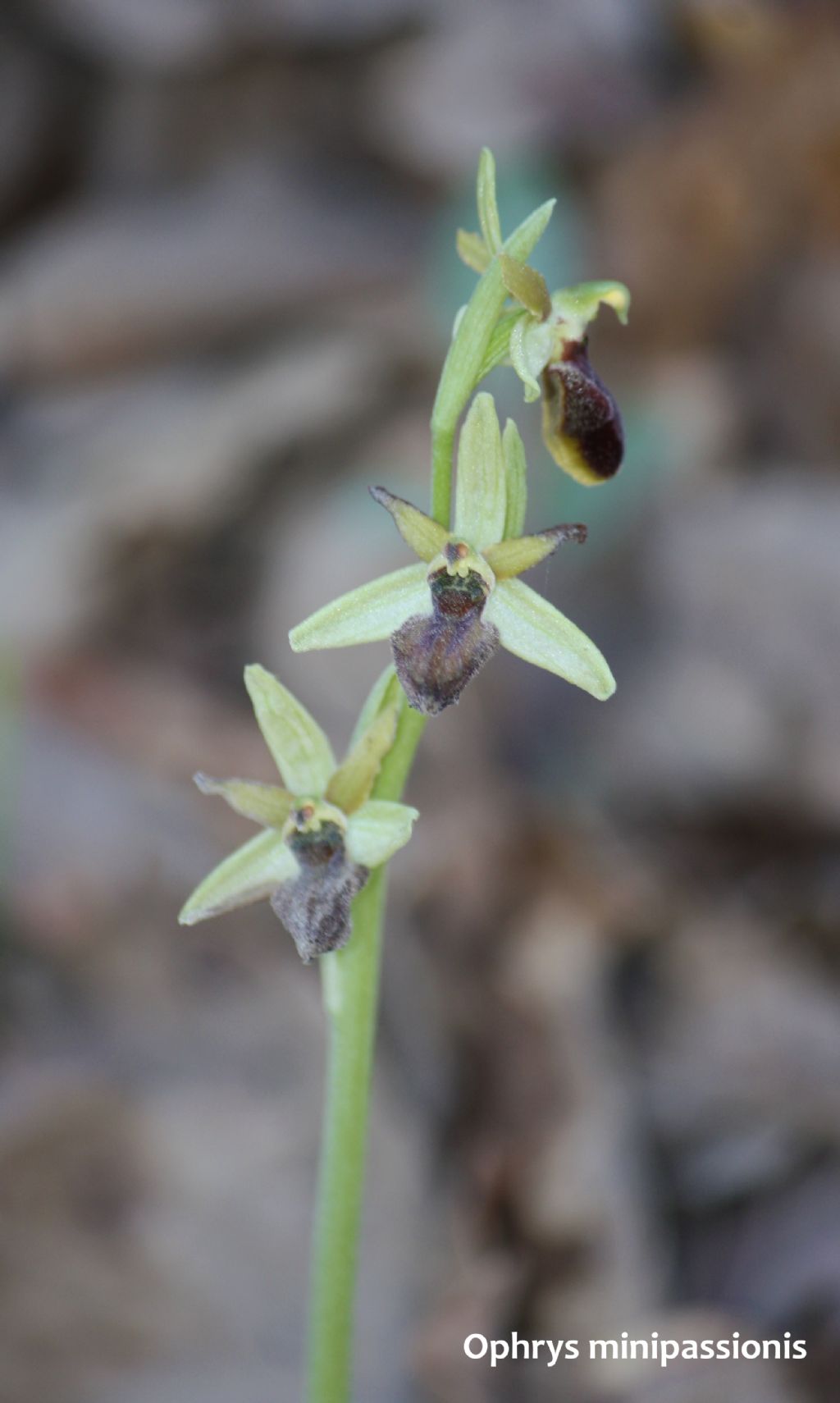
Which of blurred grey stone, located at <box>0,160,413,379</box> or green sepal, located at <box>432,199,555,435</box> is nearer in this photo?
green sepal, located at <box>432,199,555,435</box>

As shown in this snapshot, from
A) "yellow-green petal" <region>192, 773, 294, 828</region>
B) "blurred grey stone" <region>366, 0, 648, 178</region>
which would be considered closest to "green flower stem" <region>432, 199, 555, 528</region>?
"yellow-green petal" <region>192, 773, 294, 828</region>

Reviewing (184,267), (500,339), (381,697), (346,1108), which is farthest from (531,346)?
(184,267)

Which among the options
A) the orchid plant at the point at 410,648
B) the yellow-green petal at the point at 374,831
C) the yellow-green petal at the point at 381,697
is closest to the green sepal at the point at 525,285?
the orchid plant at the point at 410,648

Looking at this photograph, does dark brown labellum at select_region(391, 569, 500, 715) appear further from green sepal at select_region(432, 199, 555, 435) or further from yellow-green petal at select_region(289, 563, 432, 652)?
green sepal at select_region(432, 199, 555, 435)

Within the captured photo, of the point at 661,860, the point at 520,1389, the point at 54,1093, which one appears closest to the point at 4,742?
the point at 54,1093

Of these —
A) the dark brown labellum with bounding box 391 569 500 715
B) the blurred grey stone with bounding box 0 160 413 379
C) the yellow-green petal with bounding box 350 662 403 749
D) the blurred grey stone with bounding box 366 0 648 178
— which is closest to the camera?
the dark brown labellum with bounding box 391 569 500 715

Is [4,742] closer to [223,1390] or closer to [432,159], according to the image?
[223,1390]

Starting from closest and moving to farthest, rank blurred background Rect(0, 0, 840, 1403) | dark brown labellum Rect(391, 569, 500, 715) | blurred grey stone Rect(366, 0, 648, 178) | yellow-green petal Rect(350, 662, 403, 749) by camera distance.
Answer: dark brown labellum Rect(391, 569, 500, 715), yellow-green petal Rect(350, 662, 403, 749), blurred background Rect(0, 0, 840, 1403), blurred grey stone Rect(366, 0, 648, 178)
